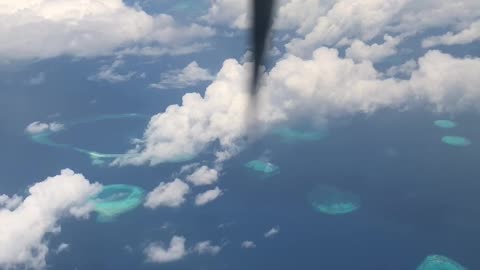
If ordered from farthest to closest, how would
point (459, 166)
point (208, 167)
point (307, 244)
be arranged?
point (208, 167)
point (459, 166)
point (307, 244)

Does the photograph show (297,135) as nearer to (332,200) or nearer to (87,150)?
(332,200)

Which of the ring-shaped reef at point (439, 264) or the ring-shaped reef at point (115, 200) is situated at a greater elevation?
the ring-shaped reef at point (115, 200)

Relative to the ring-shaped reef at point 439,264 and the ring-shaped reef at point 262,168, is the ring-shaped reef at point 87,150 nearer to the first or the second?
the ring-shaped reef at point 262,168

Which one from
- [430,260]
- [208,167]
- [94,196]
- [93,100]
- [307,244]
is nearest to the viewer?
[430,260]

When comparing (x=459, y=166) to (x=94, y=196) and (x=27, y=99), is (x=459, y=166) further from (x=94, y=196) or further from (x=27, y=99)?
(x=27, y=99)

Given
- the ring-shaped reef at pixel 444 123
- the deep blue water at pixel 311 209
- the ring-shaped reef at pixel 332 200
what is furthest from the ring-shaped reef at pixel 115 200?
the ring-shaped reef at pixel 444 123

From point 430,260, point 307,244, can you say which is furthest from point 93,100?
point 430,260

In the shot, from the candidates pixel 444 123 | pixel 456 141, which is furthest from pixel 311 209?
pixel 444 123
